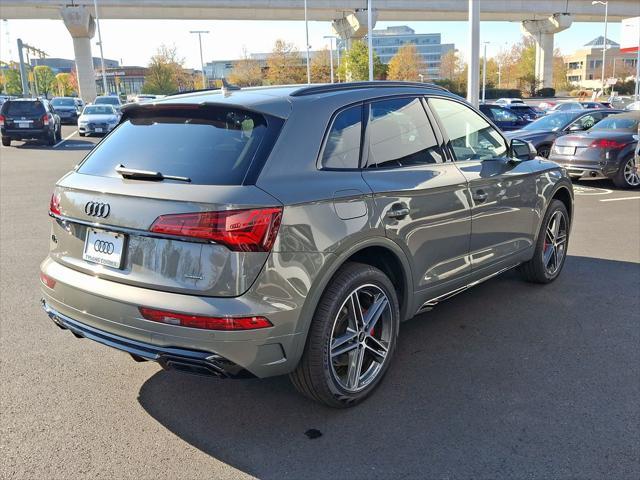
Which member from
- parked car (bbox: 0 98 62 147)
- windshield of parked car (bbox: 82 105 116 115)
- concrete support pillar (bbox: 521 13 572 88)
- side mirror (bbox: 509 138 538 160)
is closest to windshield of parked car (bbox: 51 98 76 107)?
windshield of parked car (bbox: 82 105 116 115)

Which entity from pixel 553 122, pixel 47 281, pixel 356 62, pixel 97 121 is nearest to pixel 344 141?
pixel 47 281

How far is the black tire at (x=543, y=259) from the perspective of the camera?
5324 mm

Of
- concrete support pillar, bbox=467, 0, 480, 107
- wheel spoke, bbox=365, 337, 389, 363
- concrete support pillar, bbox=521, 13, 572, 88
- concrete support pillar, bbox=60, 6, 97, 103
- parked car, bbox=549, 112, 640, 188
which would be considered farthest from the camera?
concrete support pillar, bbox=521, 13, 572, 88

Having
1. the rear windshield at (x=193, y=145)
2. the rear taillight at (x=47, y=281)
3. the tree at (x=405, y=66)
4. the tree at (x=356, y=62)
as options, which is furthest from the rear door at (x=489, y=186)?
the tree at (x=405, y=66)

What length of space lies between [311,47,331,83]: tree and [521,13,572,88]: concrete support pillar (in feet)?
79.2

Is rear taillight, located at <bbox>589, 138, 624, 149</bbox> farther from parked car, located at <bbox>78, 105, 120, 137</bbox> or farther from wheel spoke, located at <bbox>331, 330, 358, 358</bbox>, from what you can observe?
parked car, located at <bbox>78, 105, 120, 137</bbox>

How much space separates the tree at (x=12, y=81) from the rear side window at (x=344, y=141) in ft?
402

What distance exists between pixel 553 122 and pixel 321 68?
64.2 metres

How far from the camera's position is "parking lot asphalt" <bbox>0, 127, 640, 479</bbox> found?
2.93 m

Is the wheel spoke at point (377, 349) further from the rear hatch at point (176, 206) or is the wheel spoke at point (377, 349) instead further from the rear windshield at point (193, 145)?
the rear windshield at point (193, 145)

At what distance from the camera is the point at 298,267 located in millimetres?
2953

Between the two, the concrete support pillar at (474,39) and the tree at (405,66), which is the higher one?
the tree at (405,66)

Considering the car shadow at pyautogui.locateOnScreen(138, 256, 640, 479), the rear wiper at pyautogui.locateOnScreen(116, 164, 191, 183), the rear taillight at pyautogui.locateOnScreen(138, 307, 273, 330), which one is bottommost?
the car shadow at pyautogui.locateOnScreen(138, 256, 640, 479)

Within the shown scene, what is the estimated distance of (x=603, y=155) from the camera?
11.5 meters
